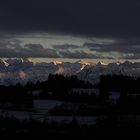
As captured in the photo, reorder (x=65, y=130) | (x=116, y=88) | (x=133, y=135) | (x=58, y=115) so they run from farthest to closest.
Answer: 1. (x=116, y=88)
2. (x=58, y=115)
3. (x=65, y=130)
4. (x=133, y=135)

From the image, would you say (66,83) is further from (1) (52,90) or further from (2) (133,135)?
(2) (133,135)

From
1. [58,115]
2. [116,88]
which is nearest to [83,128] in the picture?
[58,115]

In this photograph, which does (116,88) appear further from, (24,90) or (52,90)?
(24,90)

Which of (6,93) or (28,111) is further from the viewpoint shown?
(6,93)

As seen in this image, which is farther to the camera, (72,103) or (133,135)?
(72,103)

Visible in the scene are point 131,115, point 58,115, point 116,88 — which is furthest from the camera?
point 116,88

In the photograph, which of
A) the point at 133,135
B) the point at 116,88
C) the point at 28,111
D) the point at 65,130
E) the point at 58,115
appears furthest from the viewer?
the point at 116,88

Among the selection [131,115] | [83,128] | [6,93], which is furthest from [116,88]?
[83,128]

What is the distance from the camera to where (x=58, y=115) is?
107 meters

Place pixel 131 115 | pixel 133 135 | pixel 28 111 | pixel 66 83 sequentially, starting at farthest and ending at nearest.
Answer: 1. pixel 66 83
2. pixel 28 111
3. pixel 131 115
4. pixel 133 135

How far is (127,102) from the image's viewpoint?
109 meters

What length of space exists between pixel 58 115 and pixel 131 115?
13932 mm

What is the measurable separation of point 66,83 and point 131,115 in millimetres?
47568

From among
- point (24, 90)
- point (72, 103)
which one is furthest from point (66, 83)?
point (72, 103)
